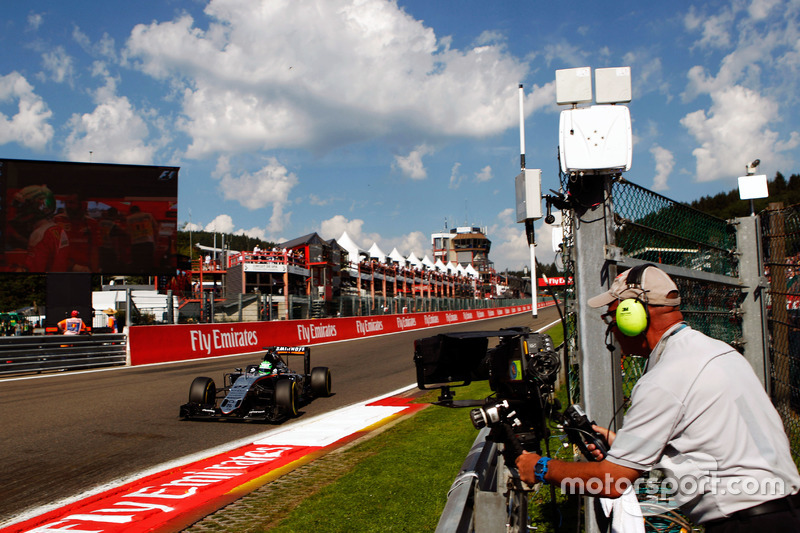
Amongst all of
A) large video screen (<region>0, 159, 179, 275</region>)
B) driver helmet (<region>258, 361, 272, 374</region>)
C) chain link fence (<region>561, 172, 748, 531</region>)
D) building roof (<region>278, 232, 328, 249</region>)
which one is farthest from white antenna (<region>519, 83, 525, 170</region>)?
building roof (<region>278, 232, 328, 249</region>)

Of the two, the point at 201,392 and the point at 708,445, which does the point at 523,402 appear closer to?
the point at 708,445

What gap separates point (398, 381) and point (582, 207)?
34.5 feet

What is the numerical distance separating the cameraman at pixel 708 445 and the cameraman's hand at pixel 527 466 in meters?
0.14

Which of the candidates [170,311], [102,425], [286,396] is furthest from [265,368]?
[170,311]

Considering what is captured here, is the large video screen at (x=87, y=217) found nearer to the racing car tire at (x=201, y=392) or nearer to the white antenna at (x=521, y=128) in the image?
the racing car tire at (x=201, y=392)

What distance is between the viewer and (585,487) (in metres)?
1.99

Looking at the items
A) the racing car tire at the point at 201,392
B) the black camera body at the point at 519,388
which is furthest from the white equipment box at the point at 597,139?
the racing car tire at the point at 201,392

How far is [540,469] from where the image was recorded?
6.88ft

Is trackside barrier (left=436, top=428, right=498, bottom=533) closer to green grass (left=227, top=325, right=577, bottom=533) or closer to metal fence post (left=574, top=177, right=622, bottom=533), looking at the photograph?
metal fence post (left=574, top=177, right=622, bottom=533)

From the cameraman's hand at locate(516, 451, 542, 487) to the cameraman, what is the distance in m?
0.14

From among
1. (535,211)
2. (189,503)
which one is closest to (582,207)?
(535,211)

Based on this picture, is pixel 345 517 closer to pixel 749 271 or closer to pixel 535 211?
pixel 535 211

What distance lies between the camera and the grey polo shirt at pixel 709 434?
1804 millimetres

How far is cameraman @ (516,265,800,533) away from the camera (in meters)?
1.80
